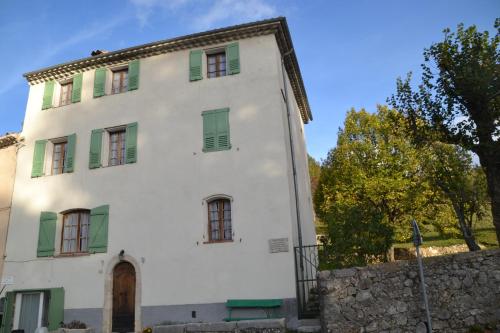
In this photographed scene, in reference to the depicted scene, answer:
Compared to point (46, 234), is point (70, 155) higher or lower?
higher

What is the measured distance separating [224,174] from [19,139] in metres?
9.24

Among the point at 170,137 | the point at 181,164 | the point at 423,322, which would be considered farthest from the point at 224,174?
the point at 423,322

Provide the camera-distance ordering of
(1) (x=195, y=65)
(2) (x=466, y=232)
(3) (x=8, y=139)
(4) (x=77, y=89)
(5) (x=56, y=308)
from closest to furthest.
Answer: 1. (5) (x=56, y=308)
2. (1) (x=195, y=65)
3. (4) (x=77, y=89)
4. (3) (x=8, y=139)
5. (2) (x=466, y=232)

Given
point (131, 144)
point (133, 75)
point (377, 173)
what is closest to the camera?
point (131, 144)

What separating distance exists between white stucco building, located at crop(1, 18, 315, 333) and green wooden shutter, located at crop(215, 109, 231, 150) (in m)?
0.04

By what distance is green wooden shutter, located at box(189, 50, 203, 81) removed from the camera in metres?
13.1

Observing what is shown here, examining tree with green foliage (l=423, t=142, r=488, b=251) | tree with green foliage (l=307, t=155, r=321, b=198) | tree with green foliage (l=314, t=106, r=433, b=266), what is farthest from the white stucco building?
tree with green foliage (l=307, t=155, r=321, b=198)

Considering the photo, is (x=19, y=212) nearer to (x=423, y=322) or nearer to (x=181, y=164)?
(x=181, y=164)

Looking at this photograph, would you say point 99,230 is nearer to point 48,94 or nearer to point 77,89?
point 77,89

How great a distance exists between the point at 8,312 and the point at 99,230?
4.40 meters

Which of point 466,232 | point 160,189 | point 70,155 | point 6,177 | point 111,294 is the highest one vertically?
point 70,155

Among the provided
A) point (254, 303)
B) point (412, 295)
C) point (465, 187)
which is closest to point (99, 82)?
point (254, 303)

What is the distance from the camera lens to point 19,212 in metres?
13.9

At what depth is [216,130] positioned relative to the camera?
12266mm
